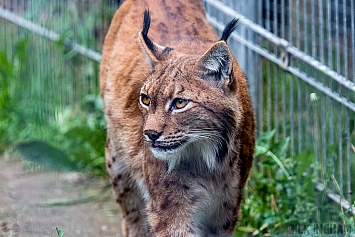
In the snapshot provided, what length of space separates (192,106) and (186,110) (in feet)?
0.15

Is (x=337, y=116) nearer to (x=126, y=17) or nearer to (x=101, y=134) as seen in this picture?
(x=126, y=17)

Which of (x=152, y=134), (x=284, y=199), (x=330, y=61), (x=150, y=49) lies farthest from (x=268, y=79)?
(x=152, y=134)

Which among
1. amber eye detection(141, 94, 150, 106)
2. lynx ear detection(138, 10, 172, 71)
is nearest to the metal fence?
lynx ear detection(138, 10, 172, 71)

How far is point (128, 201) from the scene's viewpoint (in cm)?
529

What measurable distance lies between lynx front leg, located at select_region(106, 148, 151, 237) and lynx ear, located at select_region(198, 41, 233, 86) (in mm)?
1443

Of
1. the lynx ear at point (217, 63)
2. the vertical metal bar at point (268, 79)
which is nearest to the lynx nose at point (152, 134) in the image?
the lynx ear at point (217, 63)

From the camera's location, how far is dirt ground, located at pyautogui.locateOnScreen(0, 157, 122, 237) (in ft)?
17.8

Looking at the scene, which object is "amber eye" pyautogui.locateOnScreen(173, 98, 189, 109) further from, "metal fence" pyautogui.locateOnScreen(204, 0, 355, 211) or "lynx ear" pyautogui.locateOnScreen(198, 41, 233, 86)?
"metal fence" pyautogui.locateOnScreen(204, 0, 355, 211)

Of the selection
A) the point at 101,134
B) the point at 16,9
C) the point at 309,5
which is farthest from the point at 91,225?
the point at 16,9

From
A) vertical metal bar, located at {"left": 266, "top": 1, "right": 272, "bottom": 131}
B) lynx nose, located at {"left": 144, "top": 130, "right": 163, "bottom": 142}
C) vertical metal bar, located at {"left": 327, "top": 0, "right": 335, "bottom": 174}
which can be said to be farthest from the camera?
vertical metal bar, located at {"left": 266, "top": 1, "right": 272, "bottom": 131}

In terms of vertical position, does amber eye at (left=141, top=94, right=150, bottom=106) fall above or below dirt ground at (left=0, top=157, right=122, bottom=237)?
above

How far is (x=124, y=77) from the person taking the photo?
5.10m

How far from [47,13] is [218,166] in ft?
13.0

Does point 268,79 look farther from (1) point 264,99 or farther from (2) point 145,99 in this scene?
(2) point 145,99
